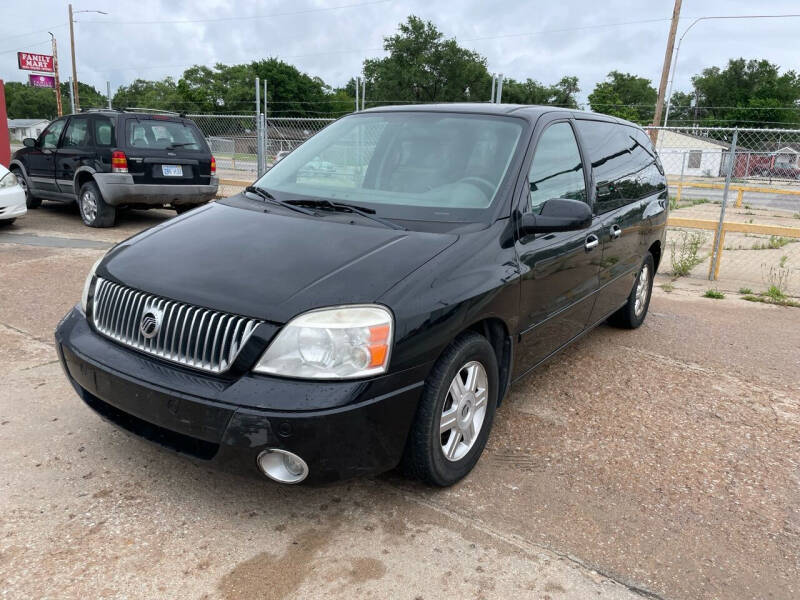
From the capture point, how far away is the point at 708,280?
8.12m

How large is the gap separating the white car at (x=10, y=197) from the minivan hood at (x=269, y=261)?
7.32 m

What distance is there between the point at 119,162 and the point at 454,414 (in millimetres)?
8378

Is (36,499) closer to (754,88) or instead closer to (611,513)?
(611,513)

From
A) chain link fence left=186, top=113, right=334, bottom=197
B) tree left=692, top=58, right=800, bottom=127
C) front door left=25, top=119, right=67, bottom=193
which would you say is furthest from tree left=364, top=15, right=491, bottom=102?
front door left=25, top=119, right=67, bottom=193

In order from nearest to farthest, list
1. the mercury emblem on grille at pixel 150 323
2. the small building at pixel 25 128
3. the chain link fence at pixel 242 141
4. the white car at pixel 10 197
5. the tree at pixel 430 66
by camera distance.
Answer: the mercury emblem on grille at pixel 150 323, the white car at pixel 10 197, the chain link fence at pixel 242 141, the small building at pixel 25 128, the tree at pixel 430 66

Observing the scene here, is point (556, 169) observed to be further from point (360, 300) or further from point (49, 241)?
point (49, 241)

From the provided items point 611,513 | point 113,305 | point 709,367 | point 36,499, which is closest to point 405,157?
point 113,305

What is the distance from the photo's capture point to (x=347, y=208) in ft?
10.9

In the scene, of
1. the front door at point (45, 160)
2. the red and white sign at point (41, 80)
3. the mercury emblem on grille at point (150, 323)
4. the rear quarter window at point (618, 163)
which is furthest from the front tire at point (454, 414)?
the red and white sign at point (41, 80)

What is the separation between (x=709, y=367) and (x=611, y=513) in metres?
2.43

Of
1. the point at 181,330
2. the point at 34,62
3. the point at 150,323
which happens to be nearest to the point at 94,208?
the point at 150,323

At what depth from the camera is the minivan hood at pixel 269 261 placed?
8.17ft

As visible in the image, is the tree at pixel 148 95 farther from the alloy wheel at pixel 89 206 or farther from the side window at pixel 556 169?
the side window at pixel 556 169

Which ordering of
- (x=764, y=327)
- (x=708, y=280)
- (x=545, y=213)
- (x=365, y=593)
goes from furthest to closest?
(x=708, y=280)
(x=764, y=327)
(x=545, y=213)
(x=365, y=593)
